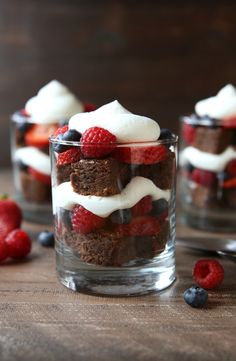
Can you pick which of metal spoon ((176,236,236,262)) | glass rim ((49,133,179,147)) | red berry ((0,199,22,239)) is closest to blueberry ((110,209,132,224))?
glass rim ((49,133,179,147))

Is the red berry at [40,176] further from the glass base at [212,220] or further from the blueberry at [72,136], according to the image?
the blueberry at [72,136]

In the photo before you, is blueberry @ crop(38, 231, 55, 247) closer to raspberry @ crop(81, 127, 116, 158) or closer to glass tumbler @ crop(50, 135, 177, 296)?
glass tumbler @ crop(50, 135, 177, 296)

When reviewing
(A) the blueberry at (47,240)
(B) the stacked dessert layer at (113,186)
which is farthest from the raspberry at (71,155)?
(A) the blueberry at (47,240)

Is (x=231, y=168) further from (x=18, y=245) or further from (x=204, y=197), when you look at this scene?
(x=18, y=245)

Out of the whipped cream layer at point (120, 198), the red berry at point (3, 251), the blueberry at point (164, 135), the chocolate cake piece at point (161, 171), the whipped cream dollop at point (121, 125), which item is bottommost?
the red berry at point (3, 251)

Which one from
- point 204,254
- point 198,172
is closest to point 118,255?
point 204,254

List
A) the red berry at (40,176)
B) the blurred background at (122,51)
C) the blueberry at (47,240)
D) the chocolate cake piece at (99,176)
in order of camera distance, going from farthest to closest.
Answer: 1. the blurred background at (122,51)
2. the red berry at (40,176)
3. the blueberry at (47,240)
4. the chocolate cake piece at (99,176)

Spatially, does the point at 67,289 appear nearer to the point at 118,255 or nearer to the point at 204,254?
the point at 118,255

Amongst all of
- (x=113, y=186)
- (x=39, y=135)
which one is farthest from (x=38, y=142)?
(x=113, y=186)
